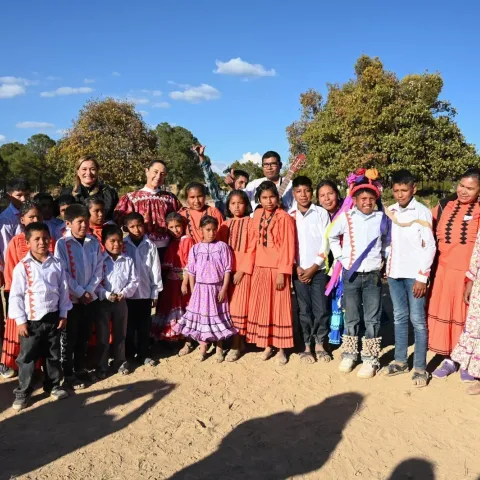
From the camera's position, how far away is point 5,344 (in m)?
3.87

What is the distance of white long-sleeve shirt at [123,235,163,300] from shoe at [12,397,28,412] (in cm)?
127

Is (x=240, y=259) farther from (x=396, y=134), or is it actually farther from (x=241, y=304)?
(x=396, y=134)

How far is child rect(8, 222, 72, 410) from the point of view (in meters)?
3.32

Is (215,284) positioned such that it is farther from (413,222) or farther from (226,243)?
(413,222)

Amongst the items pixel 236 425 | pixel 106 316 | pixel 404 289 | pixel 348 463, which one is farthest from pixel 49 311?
pixel 404 289

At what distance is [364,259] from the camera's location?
12.8 ft

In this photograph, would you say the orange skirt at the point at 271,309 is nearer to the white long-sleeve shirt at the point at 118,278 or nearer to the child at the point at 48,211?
the white long-sleeve shirt at the point at 118,278

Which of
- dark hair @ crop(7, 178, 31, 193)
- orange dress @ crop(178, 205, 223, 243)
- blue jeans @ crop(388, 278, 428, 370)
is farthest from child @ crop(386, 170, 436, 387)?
dark hair @ crop(7, 178, 31, 193)

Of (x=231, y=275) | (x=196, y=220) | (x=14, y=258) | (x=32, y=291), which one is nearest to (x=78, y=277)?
(x=32, y=291)

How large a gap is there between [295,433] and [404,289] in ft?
5.58

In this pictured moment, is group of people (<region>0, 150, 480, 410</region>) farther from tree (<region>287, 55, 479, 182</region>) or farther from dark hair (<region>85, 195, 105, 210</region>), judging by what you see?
tree (<region>287, 55, 479, 182</region>)

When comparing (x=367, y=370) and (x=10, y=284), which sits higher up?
(x=10, y=284)

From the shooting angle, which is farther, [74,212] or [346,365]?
[346,365]

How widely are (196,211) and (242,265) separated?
80 centimetres
